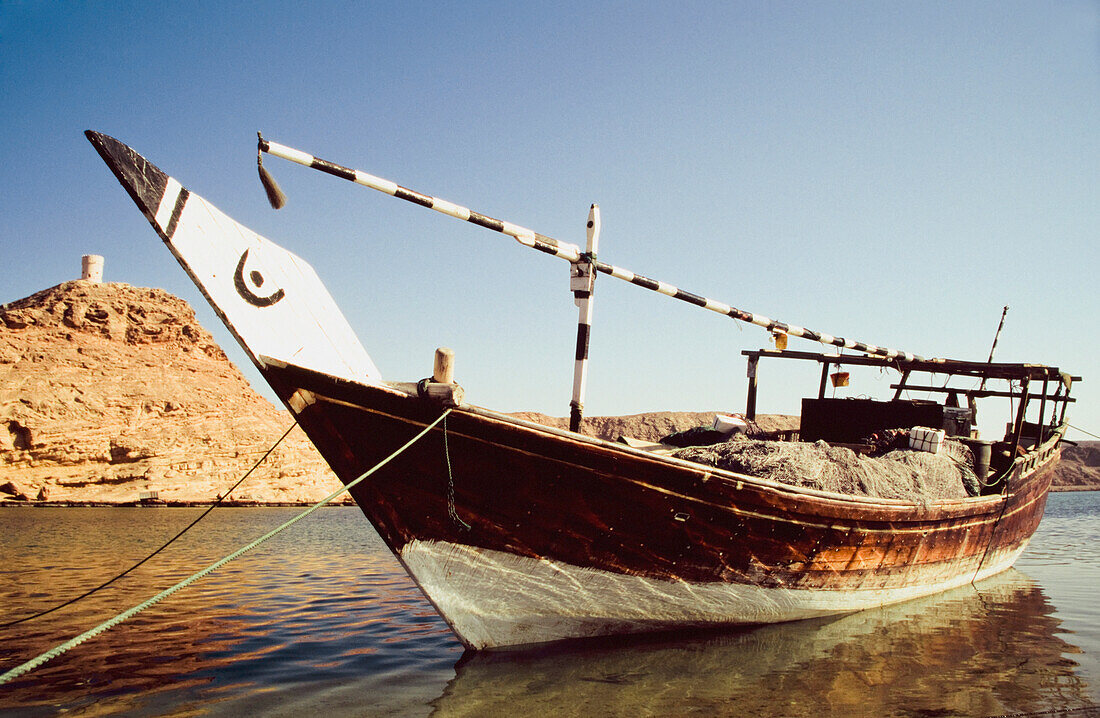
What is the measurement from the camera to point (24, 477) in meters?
29.8

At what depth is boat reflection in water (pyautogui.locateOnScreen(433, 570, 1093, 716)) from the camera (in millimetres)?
4492

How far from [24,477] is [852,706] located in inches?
1398

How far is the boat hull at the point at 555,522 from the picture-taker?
5156 millimetres

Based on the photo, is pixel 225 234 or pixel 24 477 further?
pixel 24 477

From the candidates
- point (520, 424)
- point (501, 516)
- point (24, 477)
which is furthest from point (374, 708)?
point (24, 477)

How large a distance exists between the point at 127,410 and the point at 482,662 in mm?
36517

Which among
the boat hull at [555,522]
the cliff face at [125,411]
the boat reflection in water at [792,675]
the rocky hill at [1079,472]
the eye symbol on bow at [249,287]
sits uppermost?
the eye symbol on bow at [249,287]

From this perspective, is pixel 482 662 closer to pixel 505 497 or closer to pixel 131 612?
pixel 505 497

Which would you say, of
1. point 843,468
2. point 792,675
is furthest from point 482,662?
point 843,468

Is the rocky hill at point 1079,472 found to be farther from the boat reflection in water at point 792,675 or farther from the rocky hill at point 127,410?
the boat reflection in water at point 792,675

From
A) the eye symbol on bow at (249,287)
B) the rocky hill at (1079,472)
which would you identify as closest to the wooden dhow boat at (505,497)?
the eye symbol on bow at (249,287)

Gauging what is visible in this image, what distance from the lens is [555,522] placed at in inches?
214

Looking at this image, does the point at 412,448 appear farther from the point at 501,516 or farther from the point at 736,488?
the point at 736,488

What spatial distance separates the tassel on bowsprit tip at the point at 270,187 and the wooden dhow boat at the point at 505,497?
149 millimetres
